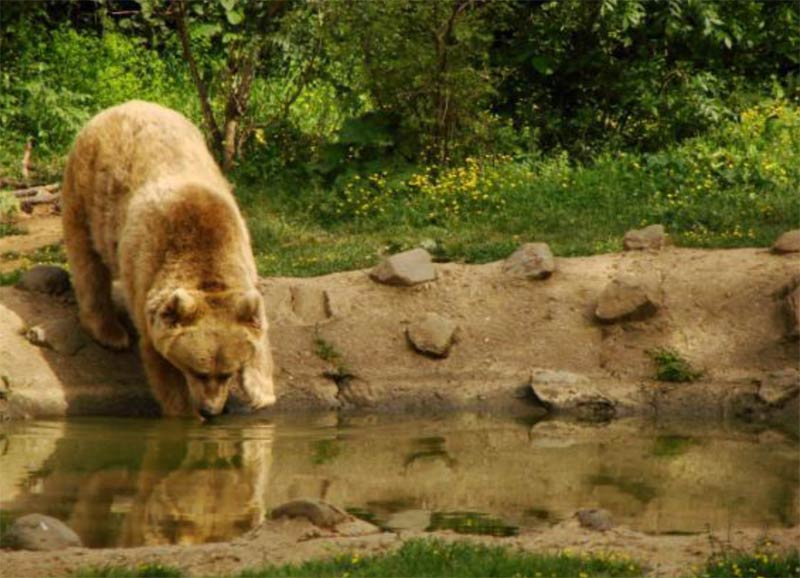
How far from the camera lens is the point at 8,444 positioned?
35.9 ft

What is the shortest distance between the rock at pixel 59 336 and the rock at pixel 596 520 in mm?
5122

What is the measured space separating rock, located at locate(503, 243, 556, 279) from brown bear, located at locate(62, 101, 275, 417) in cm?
246

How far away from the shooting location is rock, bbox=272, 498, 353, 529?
26.9 feet

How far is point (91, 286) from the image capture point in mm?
12383

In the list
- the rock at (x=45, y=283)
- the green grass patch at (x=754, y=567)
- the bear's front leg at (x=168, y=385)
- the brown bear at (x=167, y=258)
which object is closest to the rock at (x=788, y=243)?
the brown bear at (x=167, y=258)

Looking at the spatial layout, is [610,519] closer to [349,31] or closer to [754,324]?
[754,324]

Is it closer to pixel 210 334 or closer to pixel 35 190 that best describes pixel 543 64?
pixel 35 190

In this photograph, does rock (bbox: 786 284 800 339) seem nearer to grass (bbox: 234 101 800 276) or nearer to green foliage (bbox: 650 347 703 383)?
green foliage (bbox: 650 347 703 383)

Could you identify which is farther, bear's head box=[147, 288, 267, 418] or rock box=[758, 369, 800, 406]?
rock box=[758, 369, 800, 406]

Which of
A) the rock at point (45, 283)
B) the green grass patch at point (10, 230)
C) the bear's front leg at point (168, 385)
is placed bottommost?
the bear's front leg at point (168, 385)

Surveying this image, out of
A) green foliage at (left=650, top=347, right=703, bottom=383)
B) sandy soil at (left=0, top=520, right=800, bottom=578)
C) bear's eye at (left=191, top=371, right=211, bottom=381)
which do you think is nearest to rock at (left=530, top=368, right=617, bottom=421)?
green foliage at (left=650, top=347, right=703, bottom=383)

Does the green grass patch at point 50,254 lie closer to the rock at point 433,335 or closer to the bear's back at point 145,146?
the bear's back at point 145,146

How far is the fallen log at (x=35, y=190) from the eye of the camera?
16.6 metres

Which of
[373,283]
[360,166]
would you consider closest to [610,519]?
[373,283]
